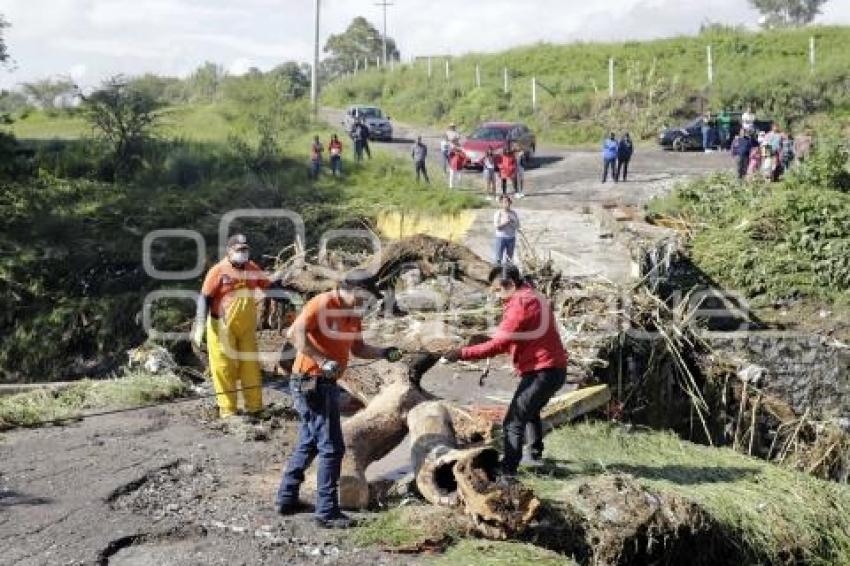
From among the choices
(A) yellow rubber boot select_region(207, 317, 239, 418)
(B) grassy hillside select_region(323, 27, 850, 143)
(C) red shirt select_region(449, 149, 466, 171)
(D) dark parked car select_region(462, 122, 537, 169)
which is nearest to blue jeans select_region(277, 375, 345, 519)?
(A) yellow rubber boot select_region(207, 317, 239, 418)

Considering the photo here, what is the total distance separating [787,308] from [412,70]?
38852 mm

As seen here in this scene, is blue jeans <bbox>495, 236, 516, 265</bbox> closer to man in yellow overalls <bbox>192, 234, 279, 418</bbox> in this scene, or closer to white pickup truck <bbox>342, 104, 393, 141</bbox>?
man in yellow overalls <bbox>192, 234, 279, 418</bbox>

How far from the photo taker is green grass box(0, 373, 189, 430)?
10.4 meters

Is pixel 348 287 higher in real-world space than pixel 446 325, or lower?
higher

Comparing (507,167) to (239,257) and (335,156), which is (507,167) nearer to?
(335,156)

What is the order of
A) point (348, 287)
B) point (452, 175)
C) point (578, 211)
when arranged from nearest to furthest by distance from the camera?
point (348, 287) < point (578, 211) < point (452, 175)

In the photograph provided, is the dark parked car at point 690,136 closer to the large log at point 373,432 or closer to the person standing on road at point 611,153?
the person standing on road at point 611,153

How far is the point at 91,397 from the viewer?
1089 cm

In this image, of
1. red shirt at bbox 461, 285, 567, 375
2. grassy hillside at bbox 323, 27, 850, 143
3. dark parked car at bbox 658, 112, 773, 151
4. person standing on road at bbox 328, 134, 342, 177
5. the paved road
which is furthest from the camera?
grassy hillside at bbox 323, 27, 850, 143

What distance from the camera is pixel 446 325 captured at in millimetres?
12953

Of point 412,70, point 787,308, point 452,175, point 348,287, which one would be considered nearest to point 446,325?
point 348,287

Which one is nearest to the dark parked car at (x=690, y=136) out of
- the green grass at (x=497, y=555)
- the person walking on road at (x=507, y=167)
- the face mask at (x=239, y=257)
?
the person walking on road at (x=507, y=167)

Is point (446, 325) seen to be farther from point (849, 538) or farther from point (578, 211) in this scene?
point (578, 211)

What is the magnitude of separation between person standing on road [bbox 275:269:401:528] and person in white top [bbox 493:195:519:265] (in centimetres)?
819
